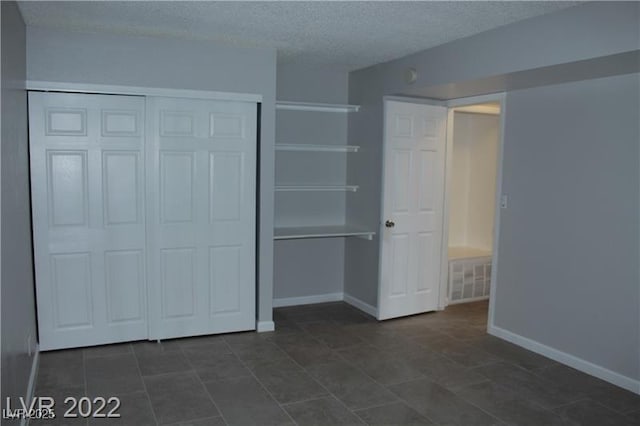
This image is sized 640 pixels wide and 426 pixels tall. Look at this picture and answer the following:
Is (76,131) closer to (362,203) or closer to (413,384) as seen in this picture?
(362,203)

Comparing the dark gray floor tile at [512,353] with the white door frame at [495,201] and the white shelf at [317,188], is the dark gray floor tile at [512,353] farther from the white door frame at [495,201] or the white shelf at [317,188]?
the white shelf at [317,188]

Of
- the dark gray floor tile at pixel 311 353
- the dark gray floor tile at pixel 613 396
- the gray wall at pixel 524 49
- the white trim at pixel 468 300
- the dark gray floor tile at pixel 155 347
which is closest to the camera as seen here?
the gray wall at pixel 524 49

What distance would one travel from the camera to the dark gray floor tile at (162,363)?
3752 millimetres

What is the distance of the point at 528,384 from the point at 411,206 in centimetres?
202

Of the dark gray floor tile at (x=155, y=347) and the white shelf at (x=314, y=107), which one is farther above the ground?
the white shelf at (x=314, y=107)

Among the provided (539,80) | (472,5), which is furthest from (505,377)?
(472,5)

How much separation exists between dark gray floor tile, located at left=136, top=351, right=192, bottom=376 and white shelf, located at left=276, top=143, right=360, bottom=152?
2.08 metres

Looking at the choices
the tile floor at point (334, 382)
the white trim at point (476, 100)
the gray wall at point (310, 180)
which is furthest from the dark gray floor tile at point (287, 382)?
the white trim at point (476, 100)

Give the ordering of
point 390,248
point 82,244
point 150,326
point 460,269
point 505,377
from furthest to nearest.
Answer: point 460,269
point 390,248
point 150,326
point 82,244
point 505,377

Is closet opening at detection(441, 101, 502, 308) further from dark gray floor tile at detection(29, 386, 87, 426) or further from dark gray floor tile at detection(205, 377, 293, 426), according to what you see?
dark gray floor tile at detection(29, 386, 87, 426)

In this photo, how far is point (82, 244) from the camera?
404 cm

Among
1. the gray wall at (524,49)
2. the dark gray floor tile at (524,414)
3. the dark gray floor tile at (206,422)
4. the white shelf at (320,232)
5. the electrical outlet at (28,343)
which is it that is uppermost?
the gray wall at (524,49)

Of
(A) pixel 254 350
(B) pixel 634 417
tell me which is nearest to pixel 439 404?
(B) pixel 634 417

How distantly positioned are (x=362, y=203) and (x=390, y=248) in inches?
23.5
